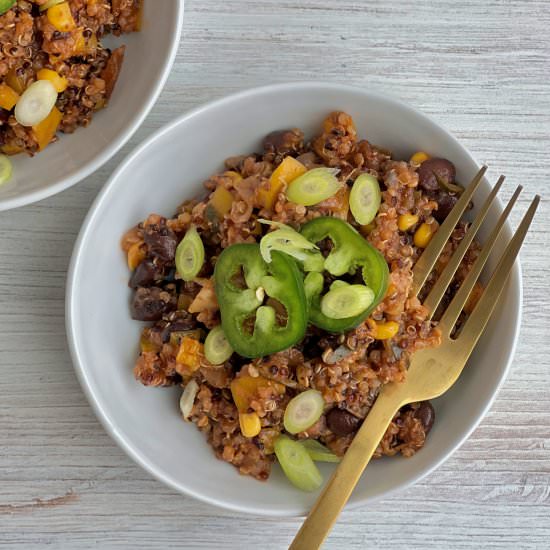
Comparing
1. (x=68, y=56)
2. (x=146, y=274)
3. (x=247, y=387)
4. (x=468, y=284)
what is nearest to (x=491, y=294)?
(x=468, y=284)

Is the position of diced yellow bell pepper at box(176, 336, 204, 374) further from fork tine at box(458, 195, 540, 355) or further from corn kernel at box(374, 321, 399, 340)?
fork tine at box(458, 195, 540, 355)

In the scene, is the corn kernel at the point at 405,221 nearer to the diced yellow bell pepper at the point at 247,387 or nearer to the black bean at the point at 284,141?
the black bean at the point at 284,141

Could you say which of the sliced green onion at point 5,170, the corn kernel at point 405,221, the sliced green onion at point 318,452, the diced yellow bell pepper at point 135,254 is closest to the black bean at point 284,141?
the corn kernel at point 405,221

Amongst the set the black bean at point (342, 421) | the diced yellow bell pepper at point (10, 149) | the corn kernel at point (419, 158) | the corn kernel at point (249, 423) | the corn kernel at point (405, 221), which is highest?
the corn kernel at point (419, 158)

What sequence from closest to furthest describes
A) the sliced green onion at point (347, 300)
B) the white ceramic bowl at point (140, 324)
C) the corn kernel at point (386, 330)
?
the sliced green onion at point (347, 300), the corn kernel at point (386, 330), the white ceramic bowl at point (140, 324)

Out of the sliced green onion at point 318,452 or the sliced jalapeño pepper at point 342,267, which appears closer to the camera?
the sliced jalapeño pepper at point 342,267

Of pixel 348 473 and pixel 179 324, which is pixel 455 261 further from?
pixel 179 324

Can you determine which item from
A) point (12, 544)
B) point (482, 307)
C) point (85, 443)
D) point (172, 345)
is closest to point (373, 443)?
point (482, 307)

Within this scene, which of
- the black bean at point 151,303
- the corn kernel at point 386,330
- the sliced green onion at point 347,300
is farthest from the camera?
the black bean at point 151,303
